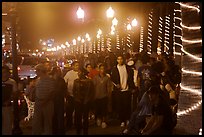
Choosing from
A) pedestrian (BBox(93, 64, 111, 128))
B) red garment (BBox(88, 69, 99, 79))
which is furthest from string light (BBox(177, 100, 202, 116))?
red garment (BBox(88, 69, 99, 79))

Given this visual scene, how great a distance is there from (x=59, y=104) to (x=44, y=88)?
0.98m

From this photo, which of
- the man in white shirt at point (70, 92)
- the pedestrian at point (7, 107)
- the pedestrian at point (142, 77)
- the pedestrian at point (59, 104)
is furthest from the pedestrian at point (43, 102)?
the pedestrian at point (142, 77)

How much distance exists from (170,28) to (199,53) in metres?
13.9

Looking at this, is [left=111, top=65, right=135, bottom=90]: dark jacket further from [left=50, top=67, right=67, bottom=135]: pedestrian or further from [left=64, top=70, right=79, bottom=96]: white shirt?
[left=50, top=67, right=67, bottom=135]: pedestrian

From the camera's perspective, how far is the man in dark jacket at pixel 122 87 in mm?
12617

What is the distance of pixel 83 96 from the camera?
35.9 feet

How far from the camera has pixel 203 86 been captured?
710 cm

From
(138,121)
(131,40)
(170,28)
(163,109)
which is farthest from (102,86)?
(131,40)

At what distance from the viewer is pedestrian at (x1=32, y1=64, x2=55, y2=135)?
991 cm

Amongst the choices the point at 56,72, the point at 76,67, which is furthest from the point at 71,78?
the point at 56,72

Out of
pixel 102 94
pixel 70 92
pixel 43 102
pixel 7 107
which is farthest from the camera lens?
pixel 102 94

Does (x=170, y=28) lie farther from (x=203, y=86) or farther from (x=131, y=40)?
(x=203, y=86)

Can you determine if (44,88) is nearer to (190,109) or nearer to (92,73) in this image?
(92,73)

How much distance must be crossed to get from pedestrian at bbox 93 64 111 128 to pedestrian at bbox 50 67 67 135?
1462 mm
